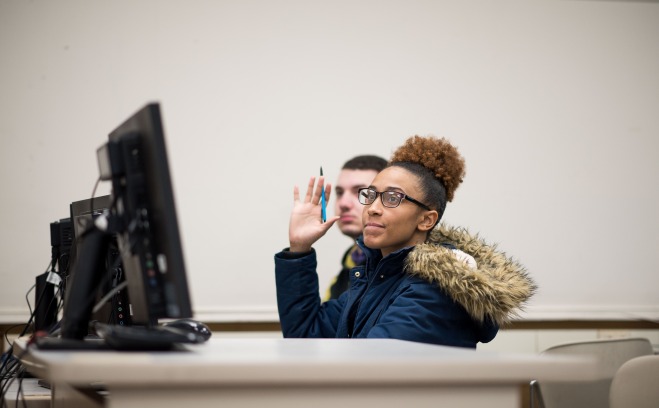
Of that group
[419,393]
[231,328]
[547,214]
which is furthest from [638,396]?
[231,328]

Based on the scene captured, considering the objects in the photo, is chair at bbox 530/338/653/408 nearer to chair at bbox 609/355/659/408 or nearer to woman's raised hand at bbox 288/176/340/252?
chair at bbox 609/355/659/408

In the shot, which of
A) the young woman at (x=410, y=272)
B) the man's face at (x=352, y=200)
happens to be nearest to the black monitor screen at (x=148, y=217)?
the young woman at (x=410, y=272)

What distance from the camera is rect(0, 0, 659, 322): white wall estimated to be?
11.6 feet

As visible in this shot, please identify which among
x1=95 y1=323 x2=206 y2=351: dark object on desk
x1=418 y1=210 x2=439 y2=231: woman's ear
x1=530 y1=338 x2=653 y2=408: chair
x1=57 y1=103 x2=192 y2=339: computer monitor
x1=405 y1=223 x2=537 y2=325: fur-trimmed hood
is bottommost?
x1=530 y1=338 x2=653 y2=408: chair

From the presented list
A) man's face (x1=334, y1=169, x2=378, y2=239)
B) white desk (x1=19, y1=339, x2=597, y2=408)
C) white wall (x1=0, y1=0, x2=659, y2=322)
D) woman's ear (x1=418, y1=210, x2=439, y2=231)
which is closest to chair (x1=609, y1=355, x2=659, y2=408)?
woman's ear (x1=418, y1=210, x2=439, y2=231)

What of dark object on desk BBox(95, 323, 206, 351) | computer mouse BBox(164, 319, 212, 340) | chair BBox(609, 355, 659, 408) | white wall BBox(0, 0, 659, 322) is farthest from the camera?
white wall BBox(0, 0, 659, 322)

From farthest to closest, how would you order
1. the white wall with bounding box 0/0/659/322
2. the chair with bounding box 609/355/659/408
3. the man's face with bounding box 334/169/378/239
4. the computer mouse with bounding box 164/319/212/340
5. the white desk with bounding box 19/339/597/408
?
1. the white wall with bounding box 0/0/659/322
2. the man's face with bounding box 334/169/378/239
3. the chair with bounding box 609/355/659/408
4. the computer mouse with bounding box 164/319/212/340
5. the white desk with bounding box 19/339/597/408

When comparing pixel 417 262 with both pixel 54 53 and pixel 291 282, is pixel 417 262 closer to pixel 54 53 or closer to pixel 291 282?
pixel 291 282

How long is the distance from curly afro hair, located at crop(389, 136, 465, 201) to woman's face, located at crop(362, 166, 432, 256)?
0.24 ft

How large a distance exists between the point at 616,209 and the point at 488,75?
3.21 ft

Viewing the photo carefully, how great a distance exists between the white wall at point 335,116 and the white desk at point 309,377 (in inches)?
99.8

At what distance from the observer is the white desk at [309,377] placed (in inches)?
35.7

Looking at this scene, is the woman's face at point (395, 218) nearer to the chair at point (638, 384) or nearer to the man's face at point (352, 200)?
the chair at point (638, 384)

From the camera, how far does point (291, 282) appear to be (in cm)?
227
